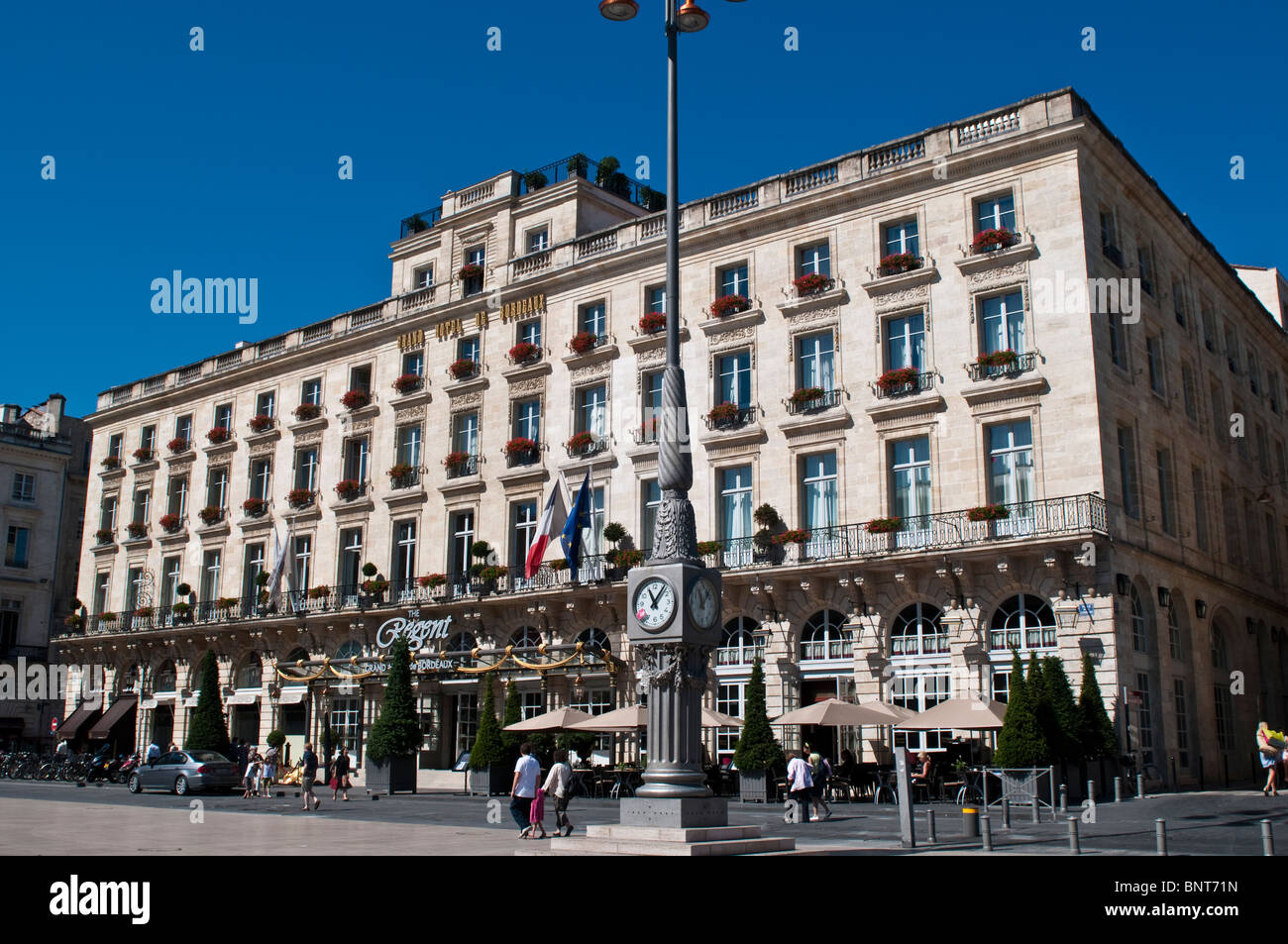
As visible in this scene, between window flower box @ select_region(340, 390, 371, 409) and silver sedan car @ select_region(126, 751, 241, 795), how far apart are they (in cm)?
1411

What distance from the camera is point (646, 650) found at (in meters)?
14.6

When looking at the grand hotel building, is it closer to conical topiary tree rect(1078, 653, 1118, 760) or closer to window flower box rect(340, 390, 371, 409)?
window flower box rect(340, 390, 371, 409)

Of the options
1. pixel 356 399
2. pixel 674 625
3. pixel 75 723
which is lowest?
pixel 75 723

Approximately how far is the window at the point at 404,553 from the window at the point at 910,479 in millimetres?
17942

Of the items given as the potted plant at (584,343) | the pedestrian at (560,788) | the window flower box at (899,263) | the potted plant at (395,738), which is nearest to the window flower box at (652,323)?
the potted plant at (584,343)

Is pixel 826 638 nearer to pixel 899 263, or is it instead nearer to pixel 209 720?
pixel 899 263

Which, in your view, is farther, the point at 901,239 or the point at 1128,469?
the point at 901,239

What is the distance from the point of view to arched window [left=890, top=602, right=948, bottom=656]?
2947cm

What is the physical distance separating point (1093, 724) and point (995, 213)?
13.4 m

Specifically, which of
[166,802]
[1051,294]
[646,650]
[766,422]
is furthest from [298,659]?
[646,650]

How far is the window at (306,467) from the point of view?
45531 mm

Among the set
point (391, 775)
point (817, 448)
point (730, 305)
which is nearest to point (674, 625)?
point (817, 448)

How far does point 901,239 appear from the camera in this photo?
3253 centimetres
